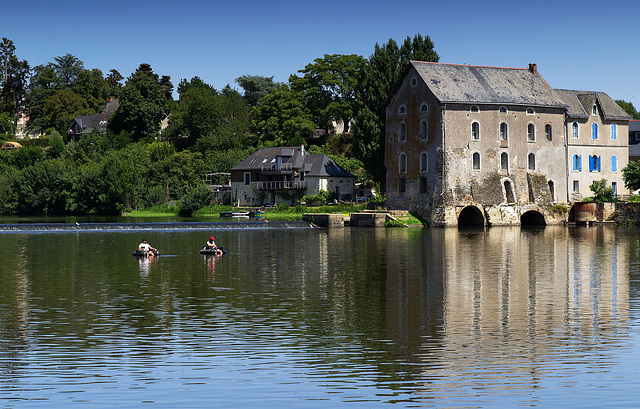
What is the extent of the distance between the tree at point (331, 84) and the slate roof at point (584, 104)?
35067mm

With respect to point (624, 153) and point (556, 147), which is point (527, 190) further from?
point (624, 153)

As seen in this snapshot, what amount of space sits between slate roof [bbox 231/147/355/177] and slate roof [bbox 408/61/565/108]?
2782cm

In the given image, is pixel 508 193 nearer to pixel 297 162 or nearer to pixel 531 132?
pixel 531 132

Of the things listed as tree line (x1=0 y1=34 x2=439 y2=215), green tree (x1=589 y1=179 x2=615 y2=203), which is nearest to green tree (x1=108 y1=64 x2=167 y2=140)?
tree line (x1=0 y1=34 x2=439 y2=215)

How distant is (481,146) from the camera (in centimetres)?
7450

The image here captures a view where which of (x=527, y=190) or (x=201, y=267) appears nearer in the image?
(x=201, y=267)

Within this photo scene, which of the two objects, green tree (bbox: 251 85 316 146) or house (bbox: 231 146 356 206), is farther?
green tree (bbox: 251 85 316 146)

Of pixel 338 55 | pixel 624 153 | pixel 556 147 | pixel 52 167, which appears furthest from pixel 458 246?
pixel 52 167

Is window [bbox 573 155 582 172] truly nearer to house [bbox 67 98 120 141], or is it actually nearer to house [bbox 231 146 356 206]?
house [bbox 231 146 356 206]

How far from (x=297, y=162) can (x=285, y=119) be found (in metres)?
14.7

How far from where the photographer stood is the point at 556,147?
7875 cm

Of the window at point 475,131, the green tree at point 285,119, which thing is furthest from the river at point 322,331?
the green tree at point 285,119

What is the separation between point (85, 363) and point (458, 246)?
36.7 meters

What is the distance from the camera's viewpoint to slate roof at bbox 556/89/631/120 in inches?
3219
